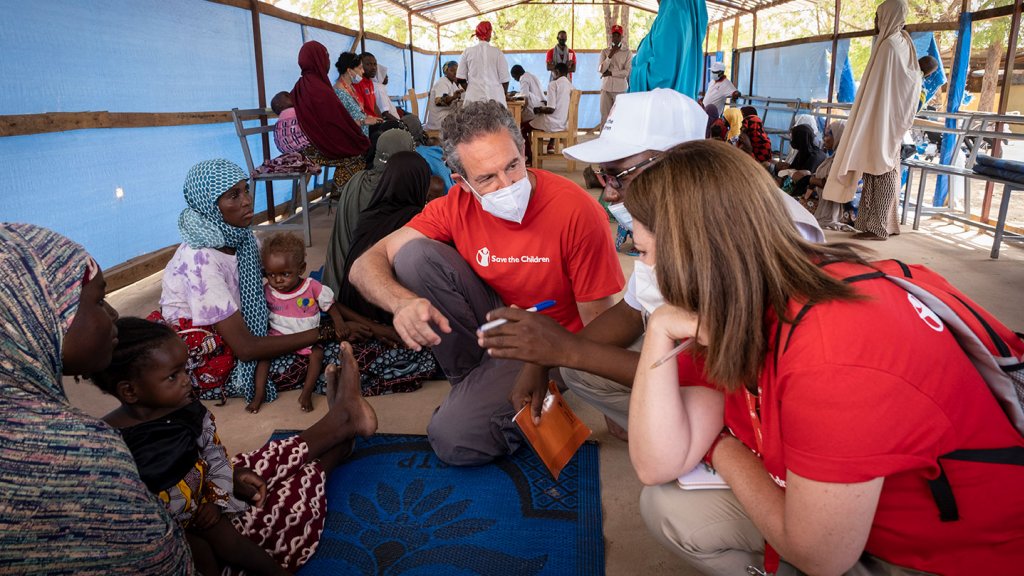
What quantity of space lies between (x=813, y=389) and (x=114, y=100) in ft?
14.9

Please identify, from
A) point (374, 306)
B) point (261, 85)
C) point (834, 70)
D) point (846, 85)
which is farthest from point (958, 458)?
point (834, 70)

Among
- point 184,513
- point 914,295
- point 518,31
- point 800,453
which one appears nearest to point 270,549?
point 184,513

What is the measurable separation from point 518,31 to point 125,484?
23105mm

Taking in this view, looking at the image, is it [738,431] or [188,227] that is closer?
[738,431]

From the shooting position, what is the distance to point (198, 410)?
174 centimetres

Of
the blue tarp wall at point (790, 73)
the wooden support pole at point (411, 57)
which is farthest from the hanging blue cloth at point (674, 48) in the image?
the wooden support pole at point (411, 57)

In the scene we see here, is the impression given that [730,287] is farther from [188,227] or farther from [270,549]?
[188,227]

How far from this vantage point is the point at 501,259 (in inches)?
92.2

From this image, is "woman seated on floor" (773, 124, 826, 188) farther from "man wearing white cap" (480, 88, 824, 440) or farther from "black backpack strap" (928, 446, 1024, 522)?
"black backpack strap" (928, 446, 1024, 522)

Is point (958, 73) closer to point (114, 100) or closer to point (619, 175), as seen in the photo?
point (619, 175)

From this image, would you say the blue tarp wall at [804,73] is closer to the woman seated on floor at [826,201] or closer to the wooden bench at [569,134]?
the woman seated on floor at [826,201]

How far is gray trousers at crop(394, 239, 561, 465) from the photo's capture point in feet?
7.39

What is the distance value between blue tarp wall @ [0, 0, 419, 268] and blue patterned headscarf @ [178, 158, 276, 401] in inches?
58.4

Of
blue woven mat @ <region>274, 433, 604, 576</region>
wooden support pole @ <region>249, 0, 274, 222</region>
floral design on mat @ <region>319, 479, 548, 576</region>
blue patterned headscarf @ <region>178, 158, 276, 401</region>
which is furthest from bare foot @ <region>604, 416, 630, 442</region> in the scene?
wooden support pole @ <region>249, 0, 274, 222</region>
